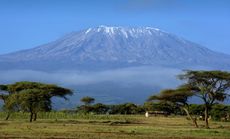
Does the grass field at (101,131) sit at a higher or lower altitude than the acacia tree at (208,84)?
lower

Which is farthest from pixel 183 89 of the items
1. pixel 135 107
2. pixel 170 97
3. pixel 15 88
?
pixel 135 107

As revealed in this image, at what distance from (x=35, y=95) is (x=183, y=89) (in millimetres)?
17724

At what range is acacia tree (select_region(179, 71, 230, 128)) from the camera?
Result: 206 ft

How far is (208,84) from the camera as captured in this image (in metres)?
63.4

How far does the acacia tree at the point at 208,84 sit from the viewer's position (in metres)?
62.7

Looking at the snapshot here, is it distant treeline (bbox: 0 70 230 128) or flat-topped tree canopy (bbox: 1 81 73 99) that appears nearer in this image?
distant treeline (bbox: 0 70 230 128)

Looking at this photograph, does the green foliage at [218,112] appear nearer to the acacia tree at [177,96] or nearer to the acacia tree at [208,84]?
the acacia tree at [177,96]

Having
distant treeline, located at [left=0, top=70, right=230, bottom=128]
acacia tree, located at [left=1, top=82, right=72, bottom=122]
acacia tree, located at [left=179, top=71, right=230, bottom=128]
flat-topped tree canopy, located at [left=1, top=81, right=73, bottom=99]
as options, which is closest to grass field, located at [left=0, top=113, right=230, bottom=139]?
flat-topped tree canopy, located at [left=1, top=81, right=73, bottom=99]

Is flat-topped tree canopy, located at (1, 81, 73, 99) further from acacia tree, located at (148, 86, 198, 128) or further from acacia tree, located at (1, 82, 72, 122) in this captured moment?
acacia tree, located at (148, 86, 198, 128)

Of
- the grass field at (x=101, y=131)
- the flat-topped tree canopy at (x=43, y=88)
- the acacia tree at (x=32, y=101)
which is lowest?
the grass field at (x=101, y=131)

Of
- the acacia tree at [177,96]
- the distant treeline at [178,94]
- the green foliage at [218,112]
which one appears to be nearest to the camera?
the distant treeline at [178,94]

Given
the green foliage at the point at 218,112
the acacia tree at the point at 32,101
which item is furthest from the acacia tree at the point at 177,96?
the green foliage at the point at 218,112

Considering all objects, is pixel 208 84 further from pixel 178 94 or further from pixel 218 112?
pixel 218 112

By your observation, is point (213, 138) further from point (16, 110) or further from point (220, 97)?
point (16, 110)
